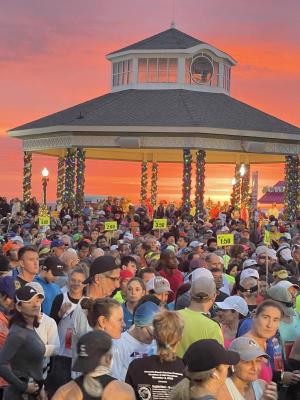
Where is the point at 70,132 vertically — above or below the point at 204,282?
above

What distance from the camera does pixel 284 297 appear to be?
8.92 meters

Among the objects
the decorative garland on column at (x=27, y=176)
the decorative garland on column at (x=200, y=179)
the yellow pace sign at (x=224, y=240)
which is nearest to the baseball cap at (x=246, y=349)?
the yellow pace sign at (x=224, y=240)

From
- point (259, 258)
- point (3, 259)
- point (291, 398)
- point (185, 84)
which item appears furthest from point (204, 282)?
point (185, 84)

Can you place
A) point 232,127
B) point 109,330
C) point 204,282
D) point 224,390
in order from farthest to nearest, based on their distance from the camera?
1. point 232,127
2. point 204,282
3. point 109,330
4. point 224,390

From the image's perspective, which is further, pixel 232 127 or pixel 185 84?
pixel 185 84

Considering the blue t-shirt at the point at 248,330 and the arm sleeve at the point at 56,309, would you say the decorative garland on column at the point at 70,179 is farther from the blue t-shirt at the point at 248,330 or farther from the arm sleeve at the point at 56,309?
the blue t-shirt at the point at 248,330

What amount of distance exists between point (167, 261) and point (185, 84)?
36472 millimetres

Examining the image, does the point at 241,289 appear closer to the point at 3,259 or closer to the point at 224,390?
the point at 3,259

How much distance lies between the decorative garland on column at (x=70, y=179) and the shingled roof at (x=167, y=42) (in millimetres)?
8786

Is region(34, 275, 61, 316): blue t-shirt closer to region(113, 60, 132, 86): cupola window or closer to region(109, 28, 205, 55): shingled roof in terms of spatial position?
region(109, 28, 205, 55): shingled roof

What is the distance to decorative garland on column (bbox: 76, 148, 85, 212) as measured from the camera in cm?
4222

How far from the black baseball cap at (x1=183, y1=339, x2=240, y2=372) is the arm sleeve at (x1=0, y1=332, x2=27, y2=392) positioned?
7.31ft

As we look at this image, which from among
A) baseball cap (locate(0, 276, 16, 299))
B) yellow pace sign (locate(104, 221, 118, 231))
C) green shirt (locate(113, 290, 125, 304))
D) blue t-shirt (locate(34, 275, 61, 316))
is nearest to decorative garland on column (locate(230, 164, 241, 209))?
yellow pace sign (locate(104, 221, 118, 231))

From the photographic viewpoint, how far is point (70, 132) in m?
42.5
